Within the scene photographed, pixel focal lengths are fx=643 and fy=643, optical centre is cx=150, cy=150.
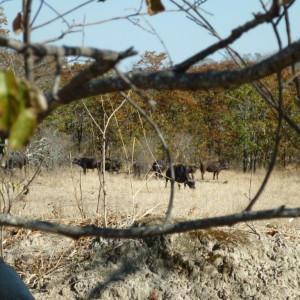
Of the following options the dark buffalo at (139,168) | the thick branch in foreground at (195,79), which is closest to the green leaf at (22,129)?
the thick branch in foreground at (195,79)

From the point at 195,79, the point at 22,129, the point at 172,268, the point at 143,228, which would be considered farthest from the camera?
the point at 172,268

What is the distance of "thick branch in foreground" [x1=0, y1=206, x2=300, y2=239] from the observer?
1.29 metres

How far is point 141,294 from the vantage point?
14.7ft

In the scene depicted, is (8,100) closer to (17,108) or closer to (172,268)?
(17,108)

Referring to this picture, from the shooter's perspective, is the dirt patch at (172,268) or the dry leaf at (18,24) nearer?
the dry leaf at (18,24)

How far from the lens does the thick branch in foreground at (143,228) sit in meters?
1.29

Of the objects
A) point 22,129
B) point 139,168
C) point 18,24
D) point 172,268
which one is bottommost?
point 172,268

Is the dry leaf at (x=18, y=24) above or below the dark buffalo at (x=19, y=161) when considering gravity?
above

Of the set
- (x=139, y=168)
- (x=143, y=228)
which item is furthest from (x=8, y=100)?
(x=139, y=168)

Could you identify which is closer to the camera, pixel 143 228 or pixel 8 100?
pixel 8 100

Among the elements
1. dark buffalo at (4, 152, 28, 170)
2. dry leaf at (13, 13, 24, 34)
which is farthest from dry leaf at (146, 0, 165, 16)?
dark buffalo at (4, 152, 28, 170)

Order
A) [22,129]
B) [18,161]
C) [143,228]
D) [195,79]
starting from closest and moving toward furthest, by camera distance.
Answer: [22,129], [195,79], [143,228], [18,161]

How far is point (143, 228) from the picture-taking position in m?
1.40

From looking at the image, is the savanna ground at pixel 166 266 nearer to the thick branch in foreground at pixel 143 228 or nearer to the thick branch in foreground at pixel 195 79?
the thick branch in foreground at pixel 143 228
